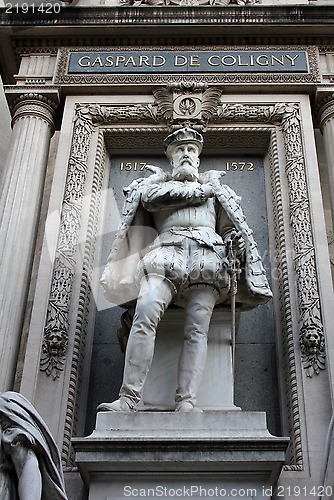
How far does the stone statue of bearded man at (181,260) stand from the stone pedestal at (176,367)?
30 centimetres

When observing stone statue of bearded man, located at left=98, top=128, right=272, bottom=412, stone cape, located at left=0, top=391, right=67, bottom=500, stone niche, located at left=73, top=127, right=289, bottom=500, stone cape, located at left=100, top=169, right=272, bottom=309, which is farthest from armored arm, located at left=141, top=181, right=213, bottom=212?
stone cape, located at left=0, top=391, right=67, bottom=500

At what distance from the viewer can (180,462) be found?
718 centimetres

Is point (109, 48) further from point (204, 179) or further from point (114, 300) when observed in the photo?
point (114, 300)

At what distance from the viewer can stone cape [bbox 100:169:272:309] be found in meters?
8.67

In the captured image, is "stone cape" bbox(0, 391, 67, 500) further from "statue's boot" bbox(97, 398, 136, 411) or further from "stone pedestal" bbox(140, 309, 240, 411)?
"stone pedestal" bbox(140, 309, 240, 411)

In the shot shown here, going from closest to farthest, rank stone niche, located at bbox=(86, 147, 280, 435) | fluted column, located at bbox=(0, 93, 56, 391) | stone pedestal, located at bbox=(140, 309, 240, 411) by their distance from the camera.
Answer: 1. stone pedestal, located at bbox=(140, 309, 240, 411)
2. stone niche, located at bbox=(86, 147, 280, 435)
3. fluted column, located at bbox=(0, 93, 56, 391)

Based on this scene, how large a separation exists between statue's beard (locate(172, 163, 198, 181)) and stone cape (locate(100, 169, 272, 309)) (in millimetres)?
212

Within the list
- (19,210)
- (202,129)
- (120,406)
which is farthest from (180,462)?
(202,129)

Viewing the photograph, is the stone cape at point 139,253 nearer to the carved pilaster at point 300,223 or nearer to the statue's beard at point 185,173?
the statue's beard at point 185,173

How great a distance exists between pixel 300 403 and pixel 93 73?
5776mm

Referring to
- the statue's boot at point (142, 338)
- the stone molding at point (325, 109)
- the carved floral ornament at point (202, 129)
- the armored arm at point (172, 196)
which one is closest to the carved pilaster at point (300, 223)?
the carved floral ornament at point (202, 129)

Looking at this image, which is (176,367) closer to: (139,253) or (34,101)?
(139,253)

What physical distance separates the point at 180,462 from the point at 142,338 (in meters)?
1.35

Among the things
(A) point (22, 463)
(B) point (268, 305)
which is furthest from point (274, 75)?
(A) point (22, 463)
